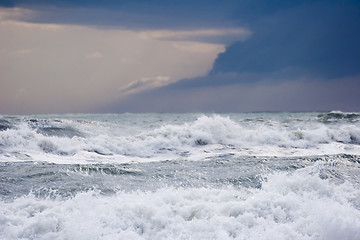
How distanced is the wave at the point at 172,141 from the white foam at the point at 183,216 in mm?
5742

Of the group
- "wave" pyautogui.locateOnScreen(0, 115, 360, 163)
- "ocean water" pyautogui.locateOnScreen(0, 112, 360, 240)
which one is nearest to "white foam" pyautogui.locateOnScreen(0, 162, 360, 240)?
"ocean water" pyautogui.locateOnScreen(0, 112, 360, 240)

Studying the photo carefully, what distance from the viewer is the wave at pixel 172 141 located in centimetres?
1293

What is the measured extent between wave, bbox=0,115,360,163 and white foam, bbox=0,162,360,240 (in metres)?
5.74

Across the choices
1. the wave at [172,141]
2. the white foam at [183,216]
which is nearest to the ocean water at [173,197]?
the white foam at [183,216]

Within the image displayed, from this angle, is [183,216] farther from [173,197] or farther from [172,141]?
[172,141]

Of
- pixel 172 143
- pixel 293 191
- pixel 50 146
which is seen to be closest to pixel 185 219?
pixel 293 191

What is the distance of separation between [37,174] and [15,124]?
8689 millimetres

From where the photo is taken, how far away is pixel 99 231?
5.58 m

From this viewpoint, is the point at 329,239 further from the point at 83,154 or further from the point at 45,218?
the point at 83,154

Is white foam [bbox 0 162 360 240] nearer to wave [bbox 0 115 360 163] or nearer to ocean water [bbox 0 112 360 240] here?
ocean water [bbox 0 112 360 240]

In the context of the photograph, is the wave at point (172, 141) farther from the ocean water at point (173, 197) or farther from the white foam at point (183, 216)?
the white foam at point (183, 216)

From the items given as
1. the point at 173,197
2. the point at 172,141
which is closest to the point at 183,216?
the point at 173,197

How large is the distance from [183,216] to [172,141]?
923 centimetres

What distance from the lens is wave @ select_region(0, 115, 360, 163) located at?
12.9 meters
